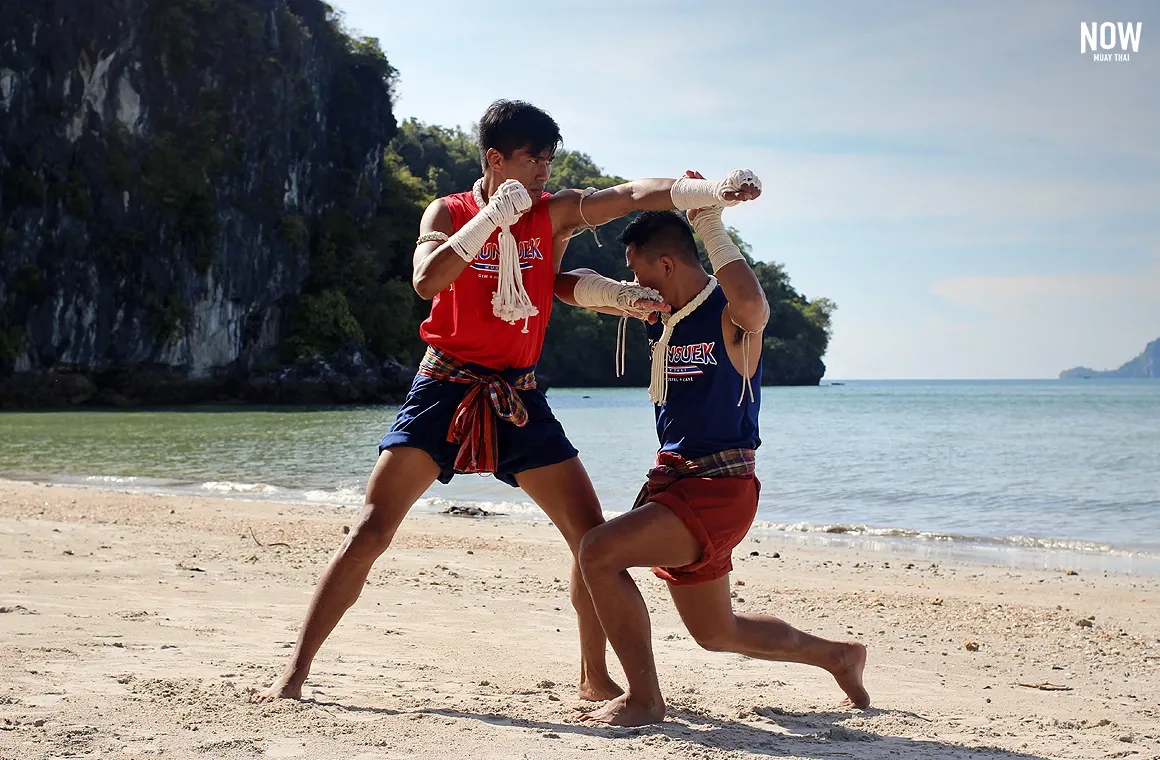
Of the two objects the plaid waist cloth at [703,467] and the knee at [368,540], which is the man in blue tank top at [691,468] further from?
the knee at [368,540]

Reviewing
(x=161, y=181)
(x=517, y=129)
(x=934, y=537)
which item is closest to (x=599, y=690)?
(x=517, y=129)

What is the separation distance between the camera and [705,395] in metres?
3.77

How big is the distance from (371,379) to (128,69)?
19.0 m

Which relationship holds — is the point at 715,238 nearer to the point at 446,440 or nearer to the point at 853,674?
the point at 446,440

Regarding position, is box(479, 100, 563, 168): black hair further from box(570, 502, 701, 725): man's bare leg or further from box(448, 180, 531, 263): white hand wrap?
box(570, 502, 701, 725): man's bare leg

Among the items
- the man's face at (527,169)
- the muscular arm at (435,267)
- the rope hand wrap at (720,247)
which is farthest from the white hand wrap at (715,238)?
the muscular arm at (435,267)

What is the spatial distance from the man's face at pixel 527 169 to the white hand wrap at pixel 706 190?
1.66 ft

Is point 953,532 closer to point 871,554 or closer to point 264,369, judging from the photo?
point 871,554

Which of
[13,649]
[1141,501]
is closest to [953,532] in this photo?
[1141,501]

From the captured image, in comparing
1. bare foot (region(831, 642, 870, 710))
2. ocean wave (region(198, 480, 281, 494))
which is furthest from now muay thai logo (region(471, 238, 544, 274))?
ocean wave (region(198, 480, 281, 494))

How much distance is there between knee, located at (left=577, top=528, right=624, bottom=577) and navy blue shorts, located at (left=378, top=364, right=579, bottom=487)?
369 millimetres

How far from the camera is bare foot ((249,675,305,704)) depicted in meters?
3.79

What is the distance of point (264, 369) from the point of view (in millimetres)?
54875

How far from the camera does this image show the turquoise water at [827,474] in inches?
457
